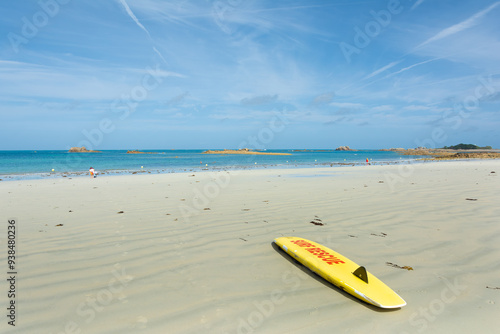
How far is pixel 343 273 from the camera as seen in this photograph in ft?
10.1

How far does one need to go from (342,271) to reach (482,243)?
9.00 feet

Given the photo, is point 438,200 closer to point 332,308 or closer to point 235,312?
point 332,308

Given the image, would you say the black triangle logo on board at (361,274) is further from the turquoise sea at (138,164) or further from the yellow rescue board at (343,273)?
the turquoise sea at (138,164)

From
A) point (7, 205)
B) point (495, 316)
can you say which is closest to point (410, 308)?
point (495, 316)

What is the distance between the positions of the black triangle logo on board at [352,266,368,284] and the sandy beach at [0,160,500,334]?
289 mm

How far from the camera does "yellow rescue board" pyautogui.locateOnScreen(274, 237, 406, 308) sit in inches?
103

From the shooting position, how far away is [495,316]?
2441 millimetres
